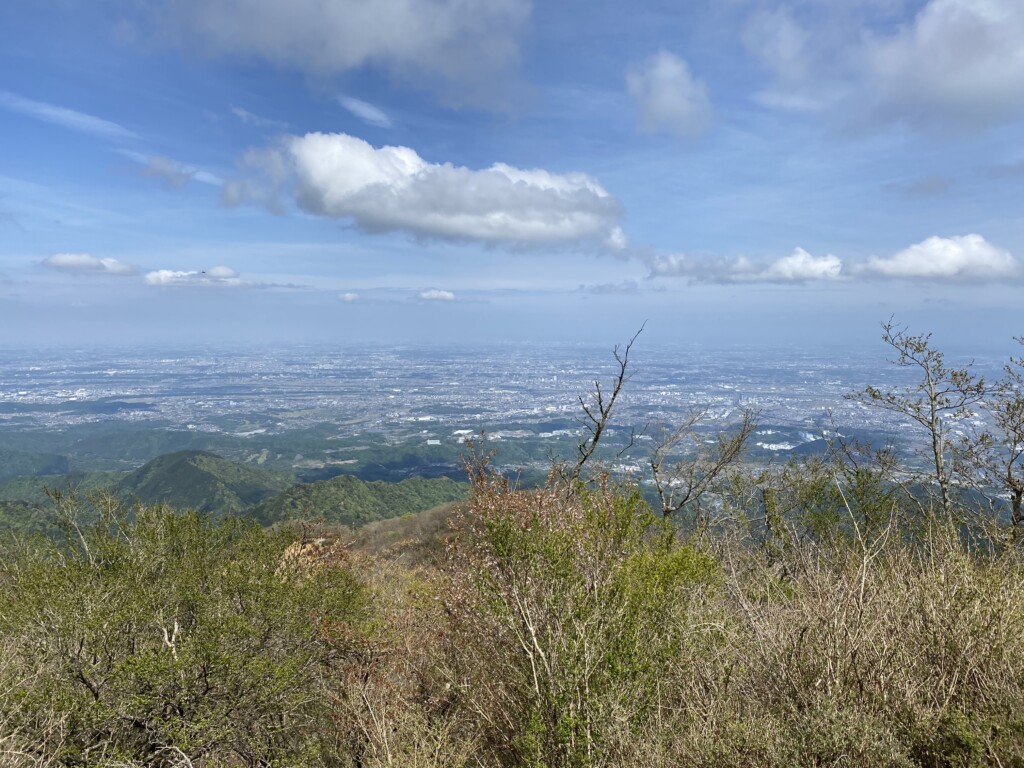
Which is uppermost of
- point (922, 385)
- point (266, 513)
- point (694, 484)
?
point (922, 385)

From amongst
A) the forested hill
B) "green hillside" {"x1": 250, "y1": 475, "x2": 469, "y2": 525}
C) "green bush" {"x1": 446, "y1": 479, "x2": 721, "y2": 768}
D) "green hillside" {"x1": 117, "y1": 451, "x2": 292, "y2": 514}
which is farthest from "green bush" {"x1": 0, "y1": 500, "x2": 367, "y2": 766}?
"green hillside" {"x1": 117, "y1": 451, "x2": 292, "y2": 514}

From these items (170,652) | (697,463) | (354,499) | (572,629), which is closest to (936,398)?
(697,463)

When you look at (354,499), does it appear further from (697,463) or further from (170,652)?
(170,652)

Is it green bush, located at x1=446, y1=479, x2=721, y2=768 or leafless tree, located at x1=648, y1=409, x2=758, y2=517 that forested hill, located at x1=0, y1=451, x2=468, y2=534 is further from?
green bush, located at x1=446, y1=479, x2=721, y2=768

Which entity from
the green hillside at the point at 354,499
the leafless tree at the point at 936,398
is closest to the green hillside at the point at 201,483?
the green hillside at the point at 354,499

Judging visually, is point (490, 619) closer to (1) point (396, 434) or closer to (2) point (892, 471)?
(2) point (892, 471)

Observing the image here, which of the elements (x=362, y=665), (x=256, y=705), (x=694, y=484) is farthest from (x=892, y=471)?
(x=256, y=705)
